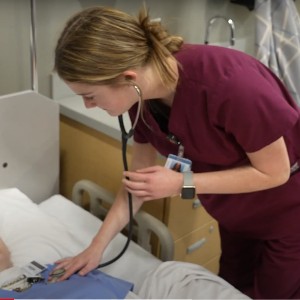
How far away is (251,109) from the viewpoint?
90cm

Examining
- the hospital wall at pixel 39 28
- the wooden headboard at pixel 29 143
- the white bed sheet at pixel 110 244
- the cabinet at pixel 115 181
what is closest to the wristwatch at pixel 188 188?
the white bed sheet at pixel 110 244

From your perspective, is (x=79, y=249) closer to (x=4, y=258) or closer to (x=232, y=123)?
(x=4, y=258)

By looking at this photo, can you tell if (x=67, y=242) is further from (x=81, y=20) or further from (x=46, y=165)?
(x=81, y=20)

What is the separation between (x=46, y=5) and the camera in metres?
1.65

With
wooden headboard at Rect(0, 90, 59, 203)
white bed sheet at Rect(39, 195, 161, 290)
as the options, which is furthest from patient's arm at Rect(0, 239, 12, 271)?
wooden headboard at Rect(0, 90, 59, 203)

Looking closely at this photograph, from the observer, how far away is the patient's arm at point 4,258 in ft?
3.78

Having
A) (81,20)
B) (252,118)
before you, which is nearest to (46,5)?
(81,20)

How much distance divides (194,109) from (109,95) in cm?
21

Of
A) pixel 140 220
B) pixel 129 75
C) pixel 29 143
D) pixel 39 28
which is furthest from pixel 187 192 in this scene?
pixel 39 28

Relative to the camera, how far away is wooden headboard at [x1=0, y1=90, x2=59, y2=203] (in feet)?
4.68

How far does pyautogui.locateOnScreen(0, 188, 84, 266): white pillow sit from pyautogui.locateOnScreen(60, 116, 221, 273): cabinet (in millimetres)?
283

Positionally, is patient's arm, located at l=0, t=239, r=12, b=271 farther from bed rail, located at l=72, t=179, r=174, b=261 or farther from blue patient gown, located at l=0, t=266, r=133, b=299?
bed rail, located at l=72, t=179, r=174, b=261

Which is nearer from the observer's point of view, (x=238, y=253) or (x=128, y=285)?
(x=128, y=285)

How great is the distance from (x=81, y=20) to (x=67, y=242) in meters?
0.73
